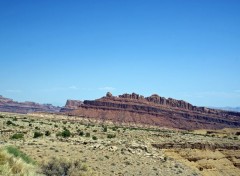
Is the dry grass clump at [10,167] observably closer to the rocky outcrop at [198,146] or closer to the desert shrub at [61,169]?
the desert shrub at [61,169]

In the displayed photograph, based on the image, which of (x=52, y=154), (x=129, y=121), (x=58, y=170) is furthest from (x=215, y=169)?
(x=129, y=121)

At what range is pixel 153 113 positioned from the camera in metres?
166

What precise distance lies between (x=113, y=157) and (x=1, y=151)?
1411 centimetres

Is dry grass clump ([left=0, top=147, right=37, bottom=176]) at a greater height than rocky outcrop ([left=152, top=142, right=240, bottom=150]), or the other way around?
dry grass clump ([left=0, top=147, right=37, bottom=176])

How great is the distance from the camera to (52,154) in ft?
77.0

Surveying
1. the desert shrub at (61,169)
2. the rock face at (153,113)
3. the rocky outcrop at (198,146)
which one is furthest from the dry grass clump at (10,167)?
the rock face at (153,113)

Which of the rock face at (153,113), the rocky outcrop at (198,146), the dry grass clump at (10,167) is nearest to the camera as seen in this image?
the dry grass clump at (10,167)

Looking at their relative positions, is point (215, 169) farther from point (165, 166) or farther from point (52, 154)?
point (52, 154)

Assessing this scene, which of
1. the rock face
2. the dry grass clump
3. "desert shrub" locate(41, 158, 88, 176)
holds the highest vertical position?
the rock face

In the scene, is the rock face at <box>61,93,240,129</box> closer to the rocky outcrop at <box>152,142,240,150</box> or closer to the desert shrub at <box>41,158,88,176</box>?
the rocky outcrop at <box>152,142,240,150</box>

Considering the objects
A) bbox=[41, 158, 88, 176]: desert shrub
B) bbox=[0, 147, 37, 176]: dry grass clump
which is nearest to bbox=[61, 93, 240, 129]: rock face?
bbox=[41, 158, 88, 176]: desert shrub

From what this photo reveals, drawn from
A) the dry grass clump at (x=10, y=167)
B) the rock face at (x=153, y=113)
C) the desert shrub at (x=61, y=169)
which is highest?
the rock face at (x=153, y=113)

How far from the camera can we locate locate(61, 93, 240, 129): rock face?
159 m

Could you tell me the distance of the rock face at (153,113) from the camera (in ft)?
520
